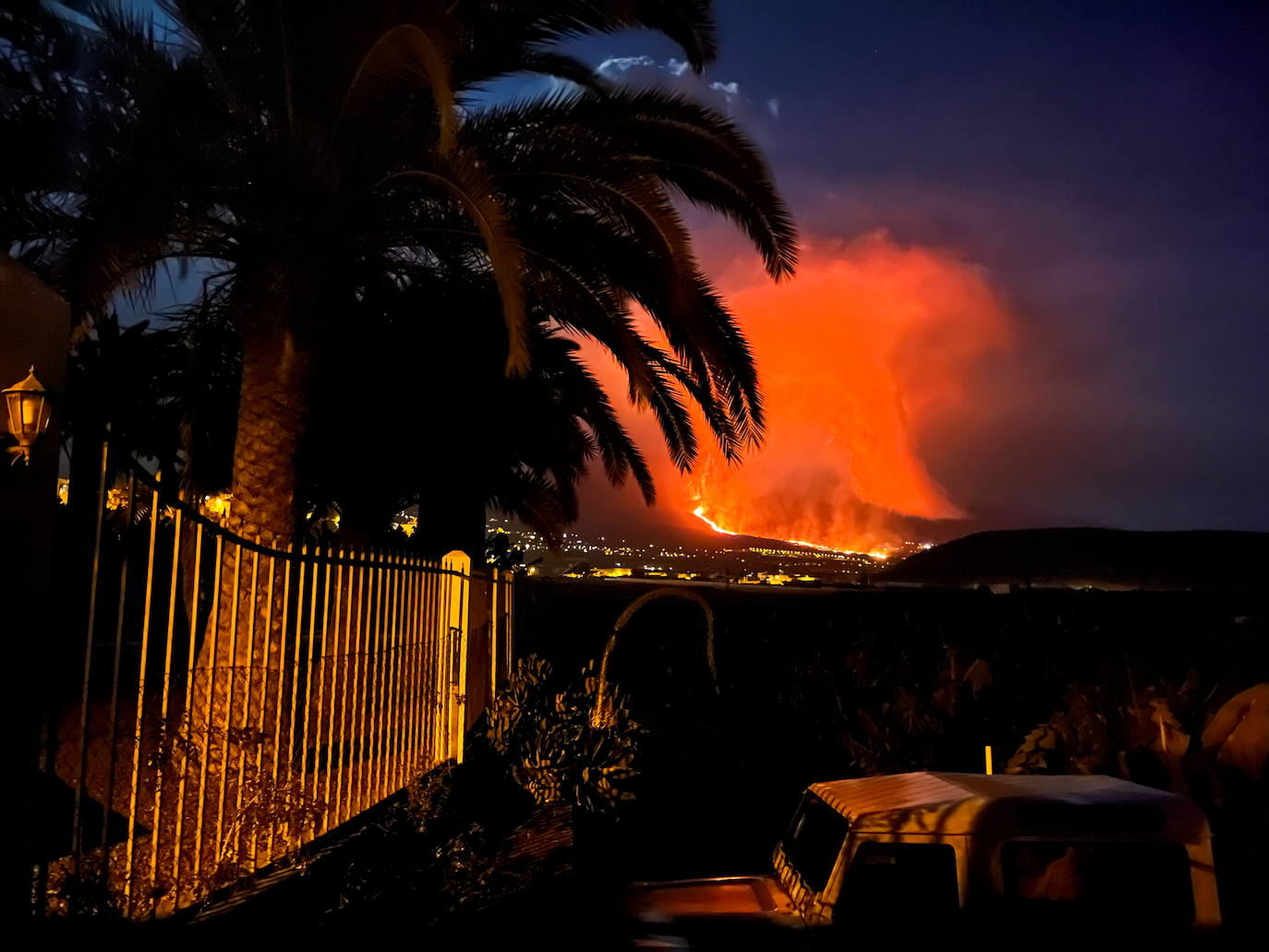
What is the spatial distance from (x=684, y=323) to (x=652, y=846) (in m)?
4.09

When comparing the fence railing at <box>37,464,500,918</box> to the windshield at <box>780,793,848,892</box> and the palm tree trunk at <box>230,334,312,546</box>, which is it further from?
the windshield at <box>780,793,848,892</box>

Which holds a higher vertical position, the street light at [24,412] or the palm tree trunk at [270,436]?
the palm tree trunk at [270,436]

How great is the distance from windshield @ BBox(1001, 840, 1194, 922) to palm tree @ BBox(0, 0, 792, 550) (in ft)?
13.5

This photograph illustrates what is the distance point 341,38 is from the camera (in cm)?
650

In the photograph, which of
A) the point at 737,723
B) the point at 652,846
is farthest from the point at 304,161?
the point at 737,723

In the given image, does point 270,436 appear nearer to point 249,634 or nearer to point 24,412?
point 249,634

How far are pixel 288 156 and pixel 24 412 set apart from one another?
4144 millimetres

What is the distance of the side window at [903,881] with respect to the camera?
373 centimetres

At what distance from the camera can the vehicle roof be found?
3.70 meters

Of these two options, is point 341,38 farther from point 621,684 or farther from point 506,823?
point 621,684

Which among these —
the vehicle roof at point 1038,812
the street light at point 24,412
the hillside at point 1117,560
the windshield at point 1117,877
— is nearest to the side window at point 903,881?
the vehicle roof at point 1038,812

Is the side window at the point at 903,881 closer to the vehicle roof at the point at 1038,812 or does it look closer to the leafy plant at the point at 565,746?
the vehicle roof at the point at 1038,812

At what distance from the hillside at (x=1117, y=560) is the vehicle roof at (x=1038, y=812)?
2442 centimetres

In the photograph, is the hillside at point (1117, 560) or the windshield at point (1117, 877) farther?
the hillside at point (1117, 560)
